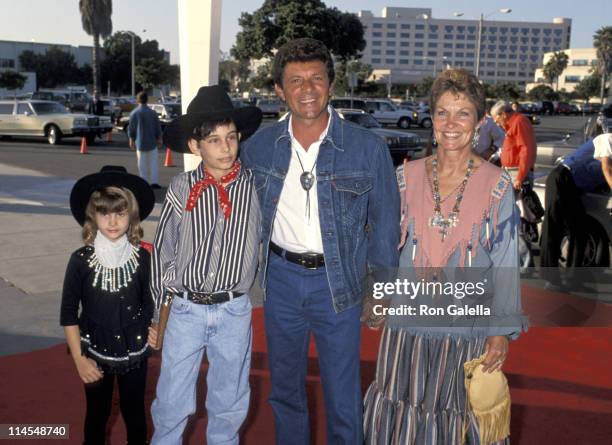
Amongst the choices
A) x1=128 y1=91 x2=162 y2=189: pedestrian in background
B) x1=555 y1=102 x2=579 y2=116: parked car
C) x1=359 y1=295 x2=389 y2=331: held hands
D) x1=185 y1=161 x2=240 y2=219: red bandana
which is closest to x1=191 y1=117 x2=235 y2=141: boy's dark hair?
x1=185 y1=161 x2=240 y2=219: red bandana

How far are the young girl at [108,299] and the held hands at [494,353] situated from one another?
1.50 m

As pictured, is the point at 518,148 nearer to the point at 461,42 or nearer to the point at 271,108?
the point at 271,108

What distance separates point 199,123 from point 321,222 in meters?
0.69

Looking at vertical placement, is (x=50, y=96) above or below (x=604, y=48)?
below

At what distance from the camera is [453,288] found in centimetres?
267

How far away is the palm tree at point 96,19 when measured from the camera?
58.2m

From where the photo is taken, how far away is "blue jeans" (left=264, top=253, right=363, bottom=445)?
2.95m

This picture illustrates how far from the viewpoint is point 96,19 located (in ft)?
193

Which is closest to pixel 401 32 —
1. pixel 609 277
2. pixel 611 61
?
pixel 611 61

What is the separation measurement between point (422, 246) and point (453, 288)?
20cm

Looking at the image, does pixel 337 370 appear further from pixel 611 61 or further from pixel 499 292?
pixel 611 61

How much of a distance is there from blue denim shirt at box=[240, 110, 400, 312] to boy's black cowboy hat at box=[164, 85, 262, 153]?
0.21 m

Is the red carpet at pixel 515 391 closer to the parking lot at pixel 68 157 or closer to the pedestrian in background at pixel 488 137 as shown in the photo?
the pedestrian in background at pixel 488 137

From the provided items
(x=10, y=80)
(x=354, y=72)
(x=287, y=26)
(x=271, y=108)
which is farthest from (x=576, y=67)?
(x=10, y=80)
